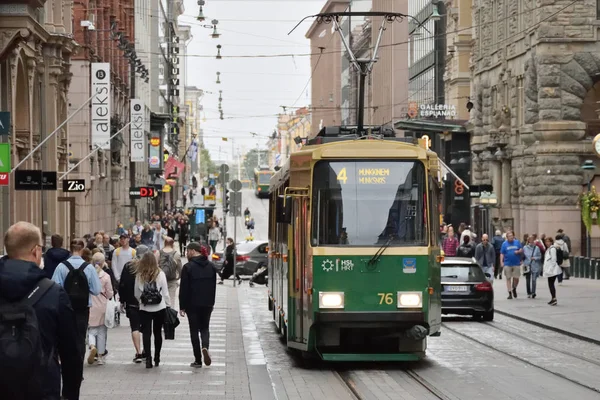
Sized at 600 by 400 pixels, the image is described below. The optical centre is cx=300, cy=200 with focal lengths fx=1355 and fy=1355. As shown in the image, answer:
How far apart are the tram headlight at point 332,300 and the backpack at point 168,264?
5.77m

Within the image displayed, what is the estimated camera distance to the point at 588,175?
49.4 meters

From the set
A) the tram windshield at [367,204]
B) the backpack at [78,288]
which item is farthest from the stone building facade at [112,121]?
the backpack at [78,288]

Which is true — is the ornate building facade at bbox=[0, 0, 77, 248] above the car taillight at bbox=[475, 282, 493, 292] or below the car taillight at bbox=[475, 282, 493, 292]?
above

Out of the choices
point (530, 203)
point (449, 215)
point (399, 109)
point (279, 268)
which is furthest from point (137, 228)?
point (399, 109)

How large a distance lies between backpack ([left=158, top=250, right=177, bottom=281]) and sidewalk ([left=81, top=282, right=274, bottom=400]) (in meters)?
1.12

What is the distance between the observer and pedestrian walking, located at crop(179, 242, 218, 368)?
17703mm

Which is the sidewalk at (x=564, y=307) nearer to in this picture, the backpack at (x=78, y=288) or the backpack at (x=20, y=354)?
the backpack at (x=78, y=288)

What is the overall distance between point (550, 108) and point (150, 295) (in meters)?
34.2

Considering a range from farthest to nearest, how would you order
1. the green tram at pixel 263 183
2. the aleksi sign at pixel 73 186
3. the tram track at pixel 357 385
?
the green tram at pixel 263 183
the aleksi sign at pixel 73 186
the tram track at pixel 357 385

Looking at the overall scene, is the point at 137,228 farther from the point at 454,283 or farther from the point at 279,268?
the point at 279,268

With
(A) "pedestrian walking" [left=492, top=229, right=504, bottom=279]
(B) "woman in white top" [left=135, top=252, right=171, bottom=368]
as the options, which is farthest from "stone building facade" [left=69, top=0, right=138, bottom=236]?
(B) "woman in white top" [left=135, top=252, right=171, bottom=368]

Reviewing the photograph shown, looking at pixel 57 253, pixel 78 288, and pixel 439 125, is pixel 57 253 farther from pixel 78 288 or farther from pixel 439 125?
pixel 439 125

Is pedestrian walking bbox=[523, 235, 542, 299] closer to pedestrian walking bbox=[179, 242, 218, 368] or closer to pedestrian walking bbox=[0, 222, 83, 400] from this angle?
pedestrian walking bbox=[179, 242, 218, 368]

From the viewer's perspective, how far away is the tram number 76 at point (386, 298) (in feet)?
57.5
